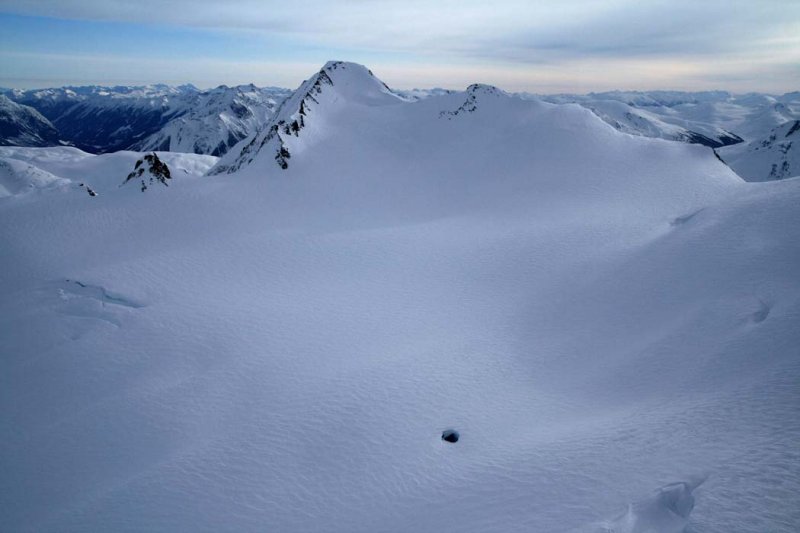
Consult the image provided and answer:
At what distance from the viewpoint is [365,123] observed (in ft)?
185

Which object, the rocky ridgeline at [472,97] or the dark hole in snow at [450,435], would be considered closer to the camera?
the dark hole in snow at [450,435]

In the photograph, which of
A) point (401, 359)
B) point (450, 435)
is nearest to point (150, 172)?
point (401, 359)

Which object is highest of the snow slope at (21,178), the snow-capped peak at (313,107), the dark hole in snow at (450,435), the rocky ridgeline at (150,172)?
the snow-capped peak at (313,107)

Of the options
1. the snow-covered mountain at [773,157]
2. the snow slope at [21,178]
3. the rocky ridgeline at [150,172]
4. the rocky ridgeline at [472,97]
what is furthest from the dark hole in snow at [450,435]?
the snow-covered mountain at [773,157]

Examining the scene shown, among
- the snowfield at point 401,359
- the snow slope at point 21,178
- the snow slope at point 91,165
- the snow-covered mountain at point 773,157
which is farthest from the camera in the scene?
the snow-covered mountain at point 773,157

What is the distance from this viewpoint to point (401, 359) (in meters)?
19.0

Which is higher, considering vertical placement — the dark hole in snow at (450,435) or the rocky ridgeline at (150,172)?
the rocky ridgeline at (150,172)

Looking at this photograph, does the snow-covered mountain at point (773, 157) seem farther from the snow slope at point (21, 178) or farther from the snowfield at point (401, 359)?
the snow slope at point (21, 178)

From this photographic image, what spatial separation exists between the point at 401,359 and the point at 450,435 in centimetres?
484

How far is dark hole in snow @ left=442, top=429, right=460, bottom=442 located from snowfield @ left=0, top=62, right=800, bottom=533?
392mm

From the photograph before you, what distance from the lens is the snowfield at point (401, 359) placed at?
37.6ft

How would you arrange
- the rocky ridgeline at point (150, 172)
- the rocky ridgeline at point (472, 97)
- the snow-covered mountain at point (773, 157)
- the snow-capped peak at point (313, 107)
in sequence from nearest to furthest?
the rocky ridgeline at point (150, 172) → the snow-capped peak at point (313, 107) → the rocky ridgeline at point (472, 97) → the snow-covered mountain at point (773, 157)

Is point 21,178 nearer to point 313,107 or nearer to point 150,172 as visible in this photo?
point 313,107

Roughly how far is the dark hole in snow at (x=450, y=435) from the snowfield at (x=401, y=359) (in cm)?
39
